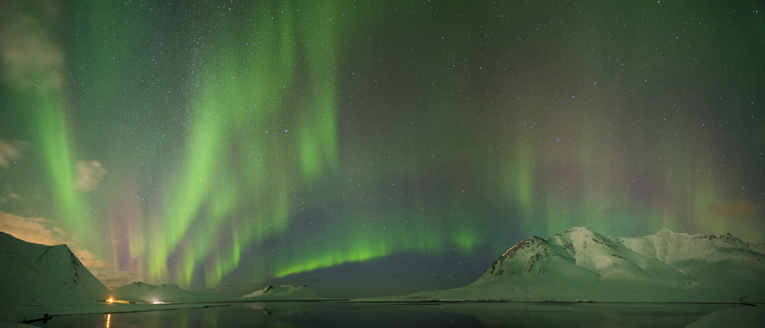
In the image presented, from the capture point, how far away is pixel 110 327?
58.0 meters

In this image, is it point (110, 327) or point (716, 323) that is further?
point (110, 327)

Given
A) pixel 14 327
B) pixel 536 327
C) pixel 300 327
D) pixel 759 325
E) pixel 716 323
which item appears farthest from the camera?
pixel 300 327

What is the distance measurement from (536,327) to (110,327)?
2212 inches

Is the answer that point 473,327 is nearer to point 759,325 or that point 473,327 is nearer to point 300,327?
point 300,327

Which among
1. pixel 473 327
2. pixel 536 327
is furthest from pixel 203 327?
pixel 536 327

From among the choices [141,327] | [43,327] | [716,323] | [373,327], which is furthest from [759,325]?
[43,327]

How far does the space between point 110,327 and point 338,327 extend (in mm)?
30270

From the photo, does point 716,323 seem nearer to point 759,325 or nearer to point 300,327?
point 759,325

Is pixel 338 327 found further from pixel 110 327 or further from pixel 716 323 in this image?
pixel 716 323

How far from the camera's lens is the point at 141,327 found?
57.4 metres

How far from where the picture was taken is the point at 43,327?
190 feet

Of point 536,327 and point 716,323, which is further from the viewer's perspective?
point 536,327

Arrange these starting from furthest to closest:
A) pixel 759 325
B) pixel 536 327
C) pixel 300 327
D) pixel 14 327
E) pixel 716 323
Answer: pixel 300 327
pixel 536 327
pixel 14 327
pixel 716 323
pixel 759 325

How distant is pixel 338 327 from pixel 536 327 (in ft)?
88.1
